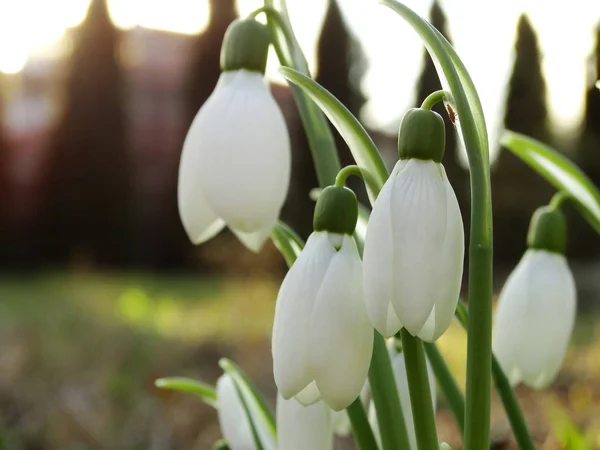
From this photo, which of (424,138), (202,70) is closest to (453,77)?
(424,138)

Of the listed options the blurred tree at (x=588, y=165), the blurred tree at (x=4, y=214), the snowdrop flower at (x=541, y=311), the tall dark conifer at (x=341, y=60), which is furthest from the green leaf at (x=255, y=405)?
the blurred tree at (x=4, y=214)

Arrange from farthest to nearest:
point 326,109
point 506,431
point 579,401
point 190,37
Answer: point 190,37
point 579,401
point 506,431
point 326,109

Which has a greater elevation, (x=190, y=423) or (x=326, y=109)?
(x=326, y=109)

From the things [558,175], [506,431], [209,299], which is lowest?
[209,299]

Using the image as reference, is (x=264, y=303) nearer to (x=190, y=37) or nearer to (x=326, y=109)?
(x=190, y=37)

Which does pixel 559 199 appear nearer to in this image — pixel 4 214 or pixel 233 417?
pixel 233 417

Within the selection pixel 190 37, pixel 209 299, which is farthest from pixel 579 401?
pixel 190 37

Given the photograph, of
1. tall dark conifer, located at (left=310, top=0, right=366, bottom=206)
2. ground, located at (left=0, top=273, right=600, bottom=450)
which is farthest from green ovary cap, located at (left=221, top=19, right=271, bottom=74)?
tall dark conifer, located at (left=310, top=0, right=366, bottom=206)

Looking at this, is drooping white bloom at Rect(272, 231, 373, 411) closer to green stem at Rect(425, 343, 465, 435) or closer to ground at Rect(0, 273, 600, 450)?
green stem at Rect(425, 343, 465, 435)
